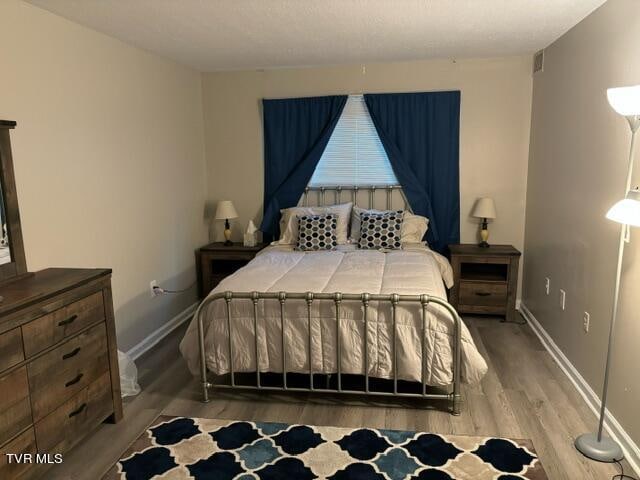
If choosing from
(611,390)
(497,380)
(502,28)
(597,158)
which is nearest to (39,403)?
(497,380)

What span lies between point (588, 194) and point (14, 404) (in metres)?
3.09

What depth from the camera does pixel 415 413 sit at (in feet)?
8.96

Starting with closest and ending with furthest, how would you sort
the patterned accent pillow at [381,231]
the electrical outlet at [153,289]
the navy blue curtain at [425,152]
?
1. the electrical outlet at [153,289]
2. the patterned accent pillow at [381,231]
3. the navy blue curtain at [425,152]

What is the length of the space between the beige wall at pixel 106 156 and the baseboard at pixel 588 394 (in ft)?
9.87

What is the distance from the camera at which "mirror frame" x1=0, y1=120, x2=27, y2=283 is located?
2.34 meters

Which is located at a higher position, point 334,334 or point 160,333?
point 334,334

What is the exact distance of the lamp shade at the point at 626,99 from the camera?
1.91 metres

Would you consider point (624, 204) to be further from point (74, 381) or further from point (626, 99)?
point (74, 381)

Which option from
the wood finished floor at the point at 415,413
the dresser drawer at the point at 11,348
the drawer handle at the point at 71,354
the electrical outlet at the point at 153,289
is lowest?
the wood finished floor at the point at 415,413

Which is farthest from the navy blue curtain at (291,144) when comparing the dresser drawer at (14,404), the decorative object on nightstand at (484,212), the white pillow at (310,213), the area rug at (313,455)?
the dresser drawer at (14,404)

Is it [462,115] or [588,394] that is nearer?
[588,394]

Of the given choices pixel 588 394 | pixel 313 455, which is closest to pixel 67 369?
pixel 313 455

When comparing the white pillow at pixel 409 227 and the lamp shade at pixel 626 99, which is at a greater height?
the lamp shade at pixel 626 99

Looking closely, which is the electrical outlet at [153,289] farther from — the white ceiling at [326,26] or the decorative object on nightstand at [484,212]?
the decorative object on nightstand at [484,212]
